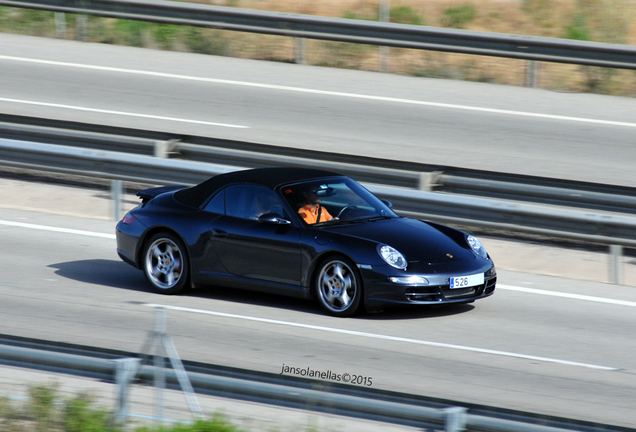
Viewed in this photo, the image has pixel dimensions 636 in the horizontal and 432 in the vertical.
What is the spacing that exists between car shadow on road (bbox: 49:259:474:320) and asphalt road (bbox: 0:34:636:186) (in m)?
5.27

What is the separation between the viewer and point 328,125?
679 inches

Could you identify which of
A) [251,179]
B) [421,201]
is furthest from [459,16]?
[251,179]

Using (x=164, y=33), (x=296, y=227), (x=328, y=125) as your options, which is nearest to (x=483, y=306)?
(x=296, y=227)

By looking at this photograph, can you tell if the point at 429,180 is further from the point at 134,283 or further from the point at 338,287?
the point at 134,283

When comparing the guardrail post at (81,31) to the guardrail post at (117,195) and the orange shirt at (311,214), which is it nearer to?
the guardrail post at (117,195)

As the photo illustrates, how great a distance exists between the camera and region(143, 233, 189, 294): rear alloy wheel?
10.3 m

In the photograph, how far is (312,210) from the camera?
389 inches

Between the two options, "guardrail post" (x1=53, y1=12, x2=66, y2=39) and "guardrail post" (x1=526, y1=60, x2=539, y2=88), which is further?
"guardrail post" (x1=53, y1=12, x2=66, y2=39)

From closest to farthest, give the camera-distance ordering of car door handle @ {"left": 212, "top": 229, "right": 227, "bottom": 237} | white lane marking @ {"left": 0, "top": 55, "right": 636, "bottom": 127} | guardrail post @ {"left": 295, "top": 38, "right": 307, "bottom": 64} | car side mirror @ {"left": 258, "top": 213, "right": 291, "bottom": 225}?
car side mirror @ {"left": 258, "top": 213, "right": 291, "bottom": 225}, car door handle @ {"left": 212, "top": 229, "right": 227, "bottom": 237}, white lane marking @ {"left": 0, "top": 55, "right": 636, "bottom": 127}, guardrail post @ {"left": 295, "top": 38, "right": 307, "bottom": 64}

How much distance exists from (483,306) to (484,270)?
2.36ft

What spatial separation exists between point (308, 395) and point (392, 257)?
4.31 m

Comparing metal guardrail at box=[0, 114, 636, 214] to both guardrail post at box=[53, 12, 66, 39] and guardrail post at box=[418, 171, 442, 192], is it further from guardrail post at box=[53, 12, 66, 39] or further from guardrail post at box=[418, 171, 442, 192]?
guardrail post at box=[53, 12, 66, 39]

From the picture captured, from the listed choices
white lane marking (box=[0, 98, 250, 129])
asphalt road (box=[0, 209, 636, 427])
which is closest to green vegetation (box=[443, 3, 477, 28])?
white lane marking (box=[0, 98, 250, 129])

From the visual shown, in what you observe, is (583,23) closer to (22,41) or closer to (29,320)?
(22,41)
